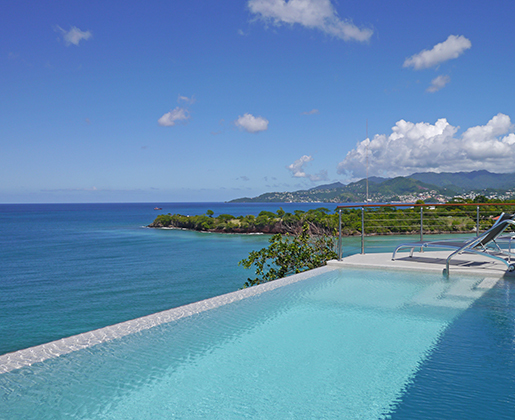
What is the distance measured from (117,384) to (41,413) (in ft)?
1.49

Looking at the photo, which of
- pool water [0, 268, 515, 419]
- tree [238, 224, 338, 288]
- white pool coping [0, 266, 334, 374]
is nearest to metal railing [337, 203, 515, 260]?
tree [238, 224, 338, 288]

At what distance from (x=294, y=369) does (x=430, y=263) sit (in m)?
4.41

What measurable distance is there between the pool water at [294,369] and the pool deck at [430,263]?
Result: 1438mm

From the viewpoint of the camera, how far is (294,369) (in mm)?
2621

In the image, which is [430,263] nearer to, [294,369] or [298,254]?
[298,254]

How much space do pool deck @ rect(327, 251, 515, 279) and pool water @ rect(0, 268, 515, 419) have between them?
1.44m

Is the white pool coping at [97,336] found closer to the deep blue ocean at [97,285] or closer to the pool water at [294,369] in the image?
the pool water at [294,369]

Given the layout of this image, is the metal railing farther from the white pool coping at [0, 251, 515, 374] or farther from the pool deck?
the white pool coping at [0, 251, 515, 374]

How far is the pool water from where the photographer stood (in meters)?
2.09

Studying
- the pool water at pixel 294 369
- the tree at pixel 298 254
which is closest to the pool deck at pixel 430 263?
the tree at pixel 298 254

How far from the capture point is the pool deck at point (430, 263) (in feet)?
17.9

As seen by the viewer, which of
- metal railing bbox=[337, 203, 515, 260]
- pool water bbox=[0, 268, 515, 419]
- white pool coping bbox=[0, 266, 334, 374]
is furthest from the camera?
metal railing bbox=[337, 203, 515, 260]

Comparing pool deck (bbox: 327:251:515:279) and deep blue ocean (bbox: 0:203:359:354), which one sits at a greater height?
pool deck (bbox: 327:251:515:279)

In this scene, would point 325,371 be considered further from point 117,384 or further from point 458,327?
point 458,327
